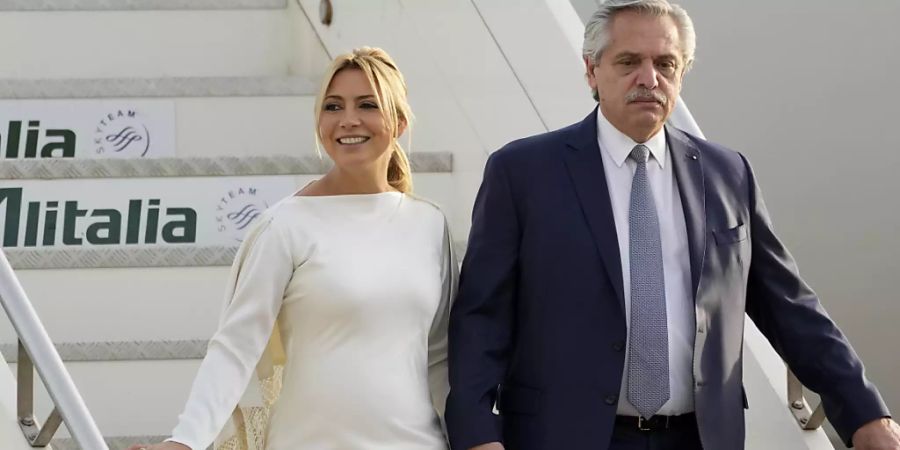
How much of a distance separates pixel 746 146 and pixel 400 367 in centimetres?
288

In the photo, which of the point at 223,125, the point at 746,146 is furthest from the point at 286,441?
the point at 746,146

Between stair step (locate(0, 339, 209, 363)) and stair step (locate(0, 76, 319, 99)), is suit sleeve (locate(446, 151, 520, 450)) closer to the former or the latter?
stair step (locate(0, 339, 209, 363))

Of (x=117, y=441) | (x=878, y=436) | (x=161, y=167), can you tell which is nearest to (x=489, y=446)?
(x=878, y=436)

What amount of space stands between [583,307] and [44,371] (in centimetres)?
90

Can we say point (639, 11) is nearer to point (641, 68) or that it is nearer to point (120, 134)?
point (641, 68)

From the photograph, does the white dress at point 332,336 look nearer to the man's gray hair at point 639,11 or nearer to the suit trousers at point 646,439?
the suit trousers at point 646,439

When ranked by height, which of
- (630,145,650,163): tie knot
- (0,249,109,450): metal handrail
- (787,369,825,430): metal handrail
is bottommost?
(787,369,825,430): metal handrail

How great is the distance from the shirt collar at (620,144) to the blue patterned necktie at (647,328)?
0.44 ft

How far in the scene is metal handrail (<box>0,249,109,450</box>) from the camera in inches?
103

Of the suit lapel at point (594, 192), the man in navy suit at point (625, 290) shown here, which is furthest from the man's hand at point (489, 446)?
the suit lapel at point (594, 192)

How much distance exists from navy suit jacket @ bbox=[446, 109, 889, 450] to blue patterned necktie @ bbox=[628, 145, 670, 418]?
0.08ft

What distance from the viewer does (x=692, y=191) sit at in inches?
103

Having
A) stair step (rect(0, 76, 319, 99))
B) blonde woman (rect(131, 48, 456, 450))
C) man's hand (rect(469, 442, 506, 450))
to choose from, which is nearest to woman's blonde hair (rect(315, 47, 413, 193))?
blonde woman (rect(131, 48, 456, 450))

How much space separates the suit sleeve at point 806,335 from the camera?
262 centimetres
